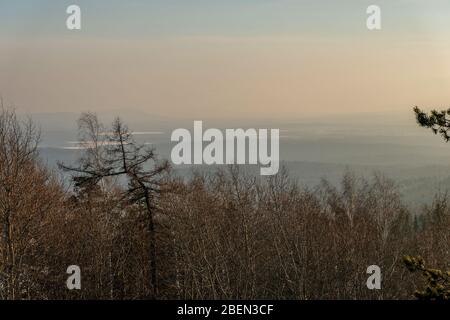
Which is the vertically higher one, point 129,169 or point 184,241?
point 129,169

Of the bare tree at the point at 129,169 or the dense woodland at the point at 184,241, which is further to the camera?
the bare tree at the point at 129,169

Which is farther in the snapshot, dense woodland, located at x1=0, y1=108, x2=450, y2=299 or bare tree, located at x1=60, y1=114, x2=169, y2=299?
bare tree, located at x1=60, y1=114, x2=169, y2=299

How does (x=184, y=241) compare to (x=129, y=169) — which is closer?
(x=184, y=241)

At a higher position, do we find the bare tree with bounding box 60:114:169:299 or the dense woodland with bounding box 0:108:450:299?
the bare tree with bounding box 60:114:169:299

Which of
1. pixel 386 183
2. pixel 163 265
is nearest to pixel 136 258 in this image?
pixel 163 265

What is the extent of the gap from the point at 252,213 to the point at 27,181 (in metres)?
6.77

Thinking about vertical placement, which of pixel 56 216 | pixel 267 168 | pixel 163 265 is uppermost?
pixel 267 168

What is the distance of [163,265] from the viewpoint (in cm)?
1767

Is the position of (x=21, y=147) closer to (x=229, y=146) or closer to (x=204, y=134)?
(x=204, y=134)

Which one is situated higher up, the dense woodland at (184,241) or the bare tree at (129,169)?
the bare tree at (129,169)
